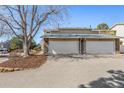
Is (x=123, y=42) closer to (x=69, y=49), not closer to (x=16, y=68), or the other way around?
(x=69, y=49)

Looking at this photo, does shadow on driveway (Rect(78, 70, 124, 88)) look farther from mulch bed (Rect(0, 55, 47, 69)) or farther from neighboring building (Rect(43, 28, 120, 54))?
neighboring building (Rect(43, 28, 120, 54))

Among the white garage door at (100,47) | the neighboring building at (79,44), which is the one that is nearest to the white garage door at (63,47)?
the neighboring building at (79,44)

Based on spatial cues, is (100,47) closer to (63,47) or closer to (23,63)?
(63,47)

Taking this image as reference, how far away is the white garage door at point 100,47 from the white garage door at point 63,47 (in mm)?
1753

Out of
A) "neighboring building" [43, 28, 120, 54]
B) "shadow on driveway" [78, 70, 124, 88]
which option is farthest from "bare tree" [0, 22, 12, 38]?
"shadow on driveway" [78, 70, 124, 88]

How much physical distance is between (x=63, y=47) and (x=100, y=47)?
16.0ft

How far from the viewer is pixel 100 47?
25688 millimetres

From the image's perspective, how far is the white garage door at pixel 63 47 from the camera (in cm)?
2516

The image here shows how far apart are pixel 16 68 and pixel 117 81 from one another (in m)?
6.04

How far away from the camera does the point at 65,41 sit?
2533 centimetres

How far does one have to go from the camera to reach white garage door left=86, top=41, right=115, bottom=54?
84.0 ft

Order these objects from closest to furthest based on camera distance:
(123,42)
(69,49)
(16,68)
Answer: (16,68) → (69,49) → (123,42)

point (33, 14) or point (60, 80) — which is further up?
point (33, 14)

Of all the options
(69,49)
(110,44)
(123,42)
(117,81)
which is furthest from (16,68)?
(123,42)
